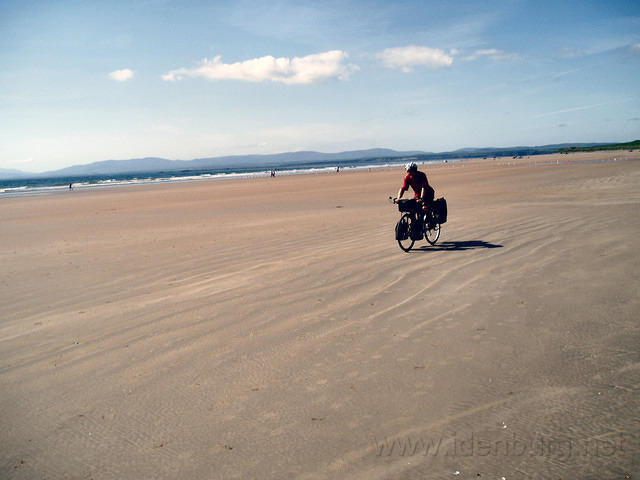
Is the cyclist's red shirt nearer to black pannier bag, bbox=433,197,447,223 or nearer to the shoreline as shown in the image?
black pannier bag, bbox=433,197,447,223

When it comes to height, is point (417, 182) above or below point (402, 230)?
above

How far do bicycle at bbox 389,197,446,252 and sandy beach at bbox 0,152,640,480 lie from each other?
12.1 inches

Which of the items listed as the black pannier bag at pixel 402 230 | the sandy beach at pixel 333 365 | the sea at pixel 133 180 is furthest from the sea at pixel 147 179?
the sandy beach at pixel 333 365

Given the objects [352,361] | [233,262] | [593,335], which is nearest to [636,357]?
[593,335]

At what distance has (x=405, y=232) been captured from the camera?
8.24 m

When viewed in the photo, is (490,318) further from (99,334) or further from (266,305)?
(99,334)

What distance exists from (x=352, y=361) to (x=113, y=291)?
446 centimetres

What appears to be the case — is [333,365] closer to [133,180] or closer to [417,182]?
[417,182]

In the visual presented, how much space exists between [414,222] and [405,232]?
0.32m

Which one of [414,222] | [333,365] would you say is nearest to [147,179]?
[414,222]

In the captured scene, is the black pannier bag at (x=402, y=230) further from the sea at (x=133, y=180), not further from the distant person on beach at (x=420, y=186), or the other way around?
the sea at (x=133, y=180)

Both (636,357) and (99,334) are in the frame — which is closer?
(636,357)

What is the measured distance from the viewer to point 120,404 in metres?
3.38

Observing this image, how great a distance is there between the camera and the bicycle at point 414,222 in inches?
323
